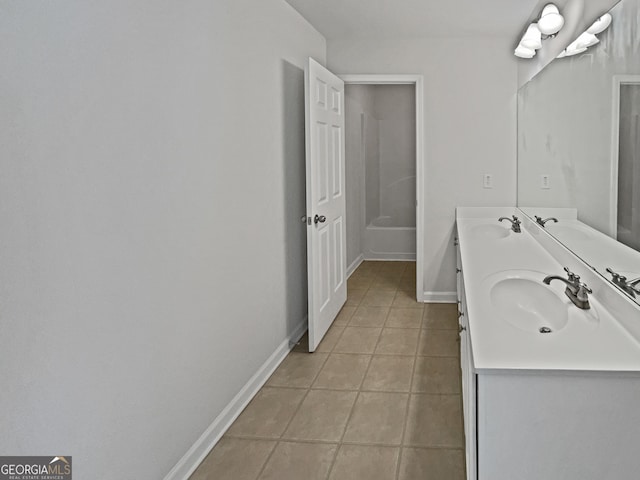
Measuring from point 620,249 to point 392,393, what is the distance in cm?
159

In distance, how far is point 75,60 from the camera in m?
1.68

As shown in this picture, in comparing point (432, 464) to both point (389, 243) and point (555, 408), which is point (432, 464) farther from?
Answer: point (389, 243)

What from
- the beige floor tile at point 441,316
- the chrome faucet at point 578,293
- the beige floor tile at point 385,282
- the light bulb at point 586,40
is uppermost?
the light bulb at point 586,40

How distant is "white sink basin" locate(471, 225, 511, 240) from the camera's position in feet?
13.5

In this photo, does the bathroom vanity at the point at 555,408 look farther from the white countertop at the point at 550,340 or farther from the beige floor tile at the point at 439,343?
the beige floor tile at the point at 439,343

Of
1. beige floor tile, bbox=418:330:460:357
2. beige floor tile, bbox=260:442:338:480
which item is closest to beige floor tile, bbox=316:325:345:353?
beige floor tile, bbox=418:330:460:357

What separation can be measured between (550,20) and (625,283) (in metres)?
2.11

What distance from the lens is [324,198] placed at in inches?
170

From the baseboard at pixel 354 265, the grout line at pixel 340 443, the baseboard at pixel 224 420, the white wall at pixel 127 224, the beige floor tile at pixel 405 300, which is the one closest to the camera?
the white wall at pixel 127 224

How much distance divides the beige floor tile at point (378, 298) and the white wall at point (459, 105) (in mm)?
808

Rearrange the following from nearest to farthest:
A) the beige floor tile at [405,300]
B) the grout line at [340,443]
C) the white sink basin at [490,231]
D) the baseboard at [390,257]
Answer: the grout line at [340,443]
the white sink basin at [490,231]
the beige floor tile at [405,300]
the baseboard at [390,257]

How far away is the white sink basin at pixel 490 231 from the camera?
Answer: 4129 mm

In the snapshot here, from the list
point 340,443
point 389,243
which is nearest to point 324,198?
point 340,443

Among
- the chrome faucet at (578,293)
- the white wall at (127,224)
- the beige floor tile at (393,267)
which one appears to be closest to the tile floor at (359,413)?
the white wall at (127,224)
